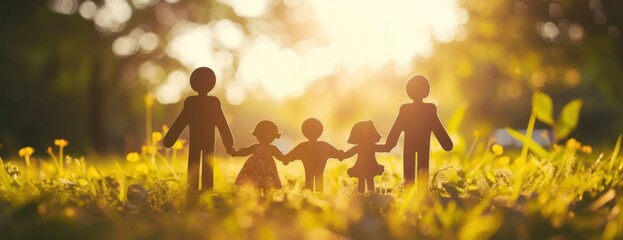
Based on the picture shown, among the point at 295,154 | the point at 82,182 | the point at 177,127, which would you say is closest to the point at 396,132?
the point at 295,154

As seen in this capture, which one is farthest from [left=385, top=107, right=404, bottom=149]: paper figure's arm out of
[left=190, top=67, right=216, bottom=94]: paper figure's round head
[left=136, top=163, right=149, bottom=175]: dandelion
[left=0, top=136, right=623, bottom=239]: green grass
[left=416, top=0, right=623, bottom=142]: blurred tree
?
[left=416, top=0, right=623, bottom=142]: blurred tree

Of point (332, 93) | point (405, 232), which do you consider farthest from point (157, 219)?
point (332, 93)

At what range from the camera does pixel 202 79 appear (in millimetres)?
4527

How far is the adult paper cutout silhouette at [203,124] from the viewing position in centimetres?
454

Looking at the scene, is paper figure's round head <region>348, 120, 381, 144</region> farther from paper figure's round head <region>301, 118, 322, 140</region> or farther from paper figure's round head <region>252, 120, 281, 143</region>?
paper figure's round head <region>252, 120, 281, 143</region>

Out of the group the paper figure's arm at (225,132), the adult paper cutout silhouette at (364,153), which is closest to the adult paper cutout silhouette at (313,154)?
the adult paper cutout silhouette at (364,153)

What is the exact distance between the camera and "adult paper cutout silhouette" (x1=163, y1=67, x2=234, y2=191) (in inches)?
179

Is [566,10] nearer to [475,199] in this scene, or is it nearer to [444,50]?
[444,50]

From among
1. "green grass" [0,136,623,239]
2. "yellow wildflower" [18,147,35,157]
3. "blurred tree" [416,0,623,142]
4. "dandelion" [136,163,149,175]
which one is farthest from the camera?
"blurred tree" [416,0,623,142]

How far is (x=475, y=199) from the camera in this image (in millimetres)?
3857

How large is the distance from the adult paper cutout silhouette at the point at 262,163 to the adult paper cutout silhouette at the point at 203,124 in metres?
0.17

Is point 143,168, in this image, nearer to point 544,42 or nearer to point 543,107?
point 543,107

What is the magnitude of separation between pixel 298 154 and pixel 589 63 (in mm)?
12957

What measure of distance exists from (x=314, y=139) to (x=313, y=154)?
110mm
